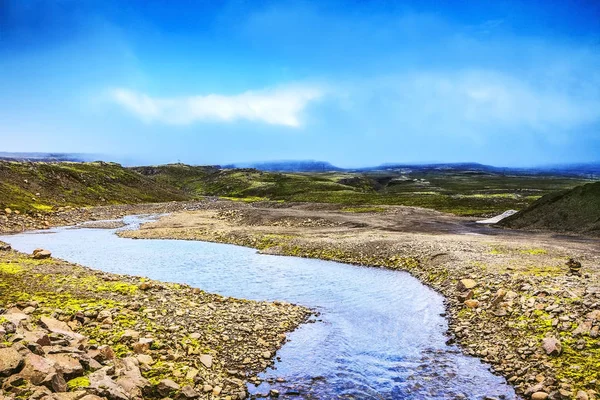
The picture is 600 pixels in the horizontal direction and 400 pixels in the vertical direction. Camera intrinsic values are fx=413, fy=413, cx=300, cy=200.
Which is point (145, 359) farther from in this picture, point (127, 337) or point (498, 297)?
point (498, 297)

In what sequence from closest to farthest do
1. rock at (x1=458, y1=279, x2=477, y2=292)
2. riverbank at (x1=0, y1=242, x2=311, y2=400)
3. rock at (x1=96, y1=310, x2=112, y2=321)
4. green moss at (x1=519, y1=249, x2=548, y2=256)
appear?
riverbank at (x1=0, y1=242, x2=311, y2=400), rock at (x1=96, y1=310, x2=112, y2=321), rock at (x1=458, y1=279, x2=477, y2=292), green moss at (x1=519, y1=249, x2=548, y2=256)

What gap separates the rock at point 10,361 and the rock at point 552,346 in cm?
2232

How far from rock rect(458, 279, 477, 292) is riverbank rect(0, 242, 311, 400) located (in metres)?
13.0

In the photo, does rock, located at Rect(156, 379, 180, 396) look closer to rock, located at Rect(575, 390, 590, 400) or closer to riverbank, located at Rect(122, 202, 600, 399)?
riverbank, located at Rect(122, 202, 600, 399)

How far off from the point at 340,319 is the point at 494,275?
14586mm

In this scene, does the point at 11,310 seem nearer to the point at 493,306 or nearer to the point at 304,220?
the point at 493,306

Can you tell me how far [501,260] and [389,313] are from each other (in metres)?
17.2

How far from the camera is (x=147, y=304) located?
25781mm

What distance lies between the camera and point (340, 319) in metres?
27.2

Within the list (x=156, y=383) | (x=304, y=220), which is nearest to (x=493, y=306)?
(x=156, y=383)

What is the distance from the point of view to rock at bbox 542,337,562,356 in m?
20.0

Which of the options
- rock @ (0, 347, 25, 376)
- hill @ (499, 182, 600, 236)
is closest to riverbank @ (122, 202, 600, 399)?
hill @ (499, 182, 600, 236)

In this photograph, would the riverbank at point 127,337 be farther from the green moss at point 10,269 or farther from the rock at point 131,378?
the green moss at point 10,269

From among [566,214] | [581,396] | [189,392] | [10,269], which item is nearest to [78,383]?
[189,392]
